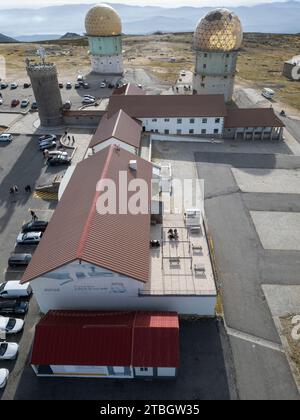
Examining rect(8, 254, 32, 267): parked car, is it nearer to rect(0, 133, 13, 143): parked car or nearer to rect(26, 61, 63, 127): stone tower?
rect(0, 133, 13, 143): parked car

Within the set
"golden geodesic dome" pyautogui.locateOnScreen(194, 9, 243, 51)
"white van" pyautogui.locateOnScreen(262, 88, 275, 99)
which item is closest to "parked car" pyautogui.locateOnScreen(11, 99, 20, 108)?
"golden geodesic dome" pyautogui.locateOnScreen(194, 9, 243, 51)

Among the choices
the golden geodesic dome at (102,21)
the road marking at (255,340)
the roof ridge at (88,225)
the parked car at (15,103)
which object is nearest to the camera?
the roof ridge at (88,225)

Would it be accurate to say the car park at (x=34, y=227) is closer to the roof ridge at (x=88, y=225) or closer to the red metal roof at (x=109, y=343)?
the roof ridge at (x=88, y=225)

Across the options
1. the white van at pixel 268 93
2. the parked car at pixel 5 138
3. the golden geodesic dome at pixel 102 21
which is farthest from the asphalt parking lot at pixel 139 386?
the golden geodesic dome at pixel 102 21

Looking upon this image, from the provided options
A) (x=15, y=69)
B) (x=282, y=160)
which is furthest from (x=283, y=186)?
(x=15, y=69)

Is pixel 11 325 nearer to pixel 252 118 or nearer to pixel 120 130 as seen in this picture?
pixel 120 130

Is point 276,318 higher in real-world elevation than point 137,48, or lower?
lower

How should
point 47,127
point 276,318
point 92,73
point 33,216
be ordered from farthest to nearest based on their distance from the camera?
point 92,73 < point 47,127 < point 33,216 < point 276,318

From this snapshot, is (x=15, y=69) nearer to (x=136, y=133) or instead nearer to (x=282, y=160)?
(x=136, y=133)
